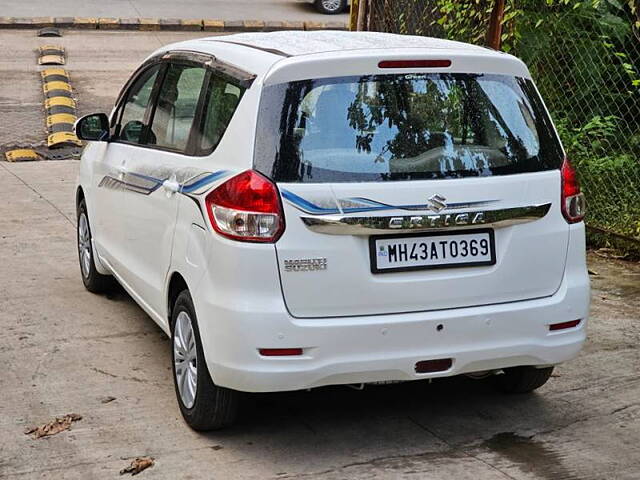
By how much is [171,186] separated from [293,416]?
118 cm

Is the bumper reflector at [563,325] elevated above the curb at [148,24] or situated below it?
above

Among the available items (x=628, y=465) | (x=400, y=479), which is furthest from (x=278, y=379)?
(x=628, y=465)

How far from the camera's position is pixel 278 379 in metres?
4.71

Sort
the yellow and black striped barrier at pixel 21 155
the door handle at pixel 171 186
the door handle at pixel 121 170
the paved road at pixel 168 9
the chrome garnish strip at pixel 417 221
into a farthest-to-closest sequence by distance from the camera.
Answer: the paved road at pixel 168 9
the yellow and black striped barrier at pixel 21 155
the door handle at pixel 121 170
the door handle at pixel 171 186
the chrome garnish strip at pixel 417 221

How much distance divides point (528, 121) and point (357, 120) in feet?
2.59

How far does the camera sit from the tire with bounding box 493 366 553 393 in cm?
563

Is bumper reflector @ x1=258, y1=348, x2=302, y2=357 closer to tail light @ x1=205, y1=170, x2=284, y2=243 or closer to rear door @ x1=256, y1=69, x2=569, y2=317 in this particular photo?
rear door @ x1=256, y1=69, x2=569, y2=317

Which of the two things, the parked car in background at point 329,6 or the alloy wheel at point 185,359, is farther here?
the parked car in background at point 329,6

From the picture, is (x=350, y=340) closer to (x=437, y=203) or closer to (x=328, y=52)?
(x=437, y=203)

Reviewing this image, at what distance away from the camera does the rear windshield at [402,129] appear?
475 cm

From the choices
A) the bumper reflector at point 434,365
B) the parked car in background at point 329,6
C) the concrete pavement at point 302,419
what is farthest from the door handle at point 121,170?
the parked car in background at point 329,6

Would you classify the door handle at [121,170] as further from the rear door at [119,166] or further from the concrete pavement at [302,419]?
the concrete pavement at [302,419]

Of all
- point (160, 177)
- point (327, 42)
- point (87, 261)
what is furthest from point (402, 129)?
point (87, 261)

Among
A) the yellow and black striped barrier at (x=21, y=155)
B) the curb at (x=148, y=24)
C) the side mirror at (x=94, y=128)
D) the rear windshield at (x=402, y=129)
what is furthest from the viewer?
the curb at (x=148, y=24)
